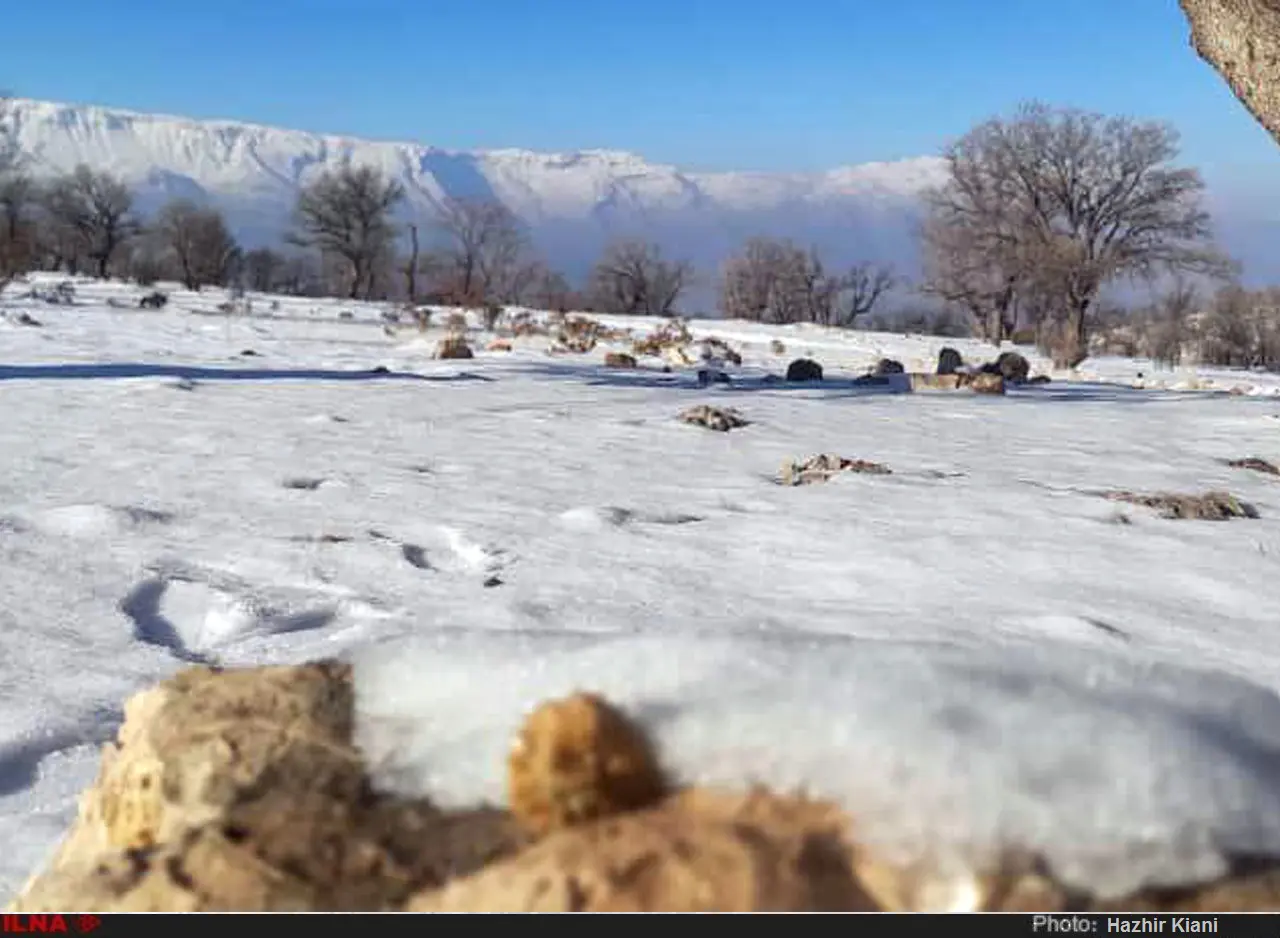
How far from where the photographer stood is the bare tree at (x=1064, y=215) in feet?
85.4

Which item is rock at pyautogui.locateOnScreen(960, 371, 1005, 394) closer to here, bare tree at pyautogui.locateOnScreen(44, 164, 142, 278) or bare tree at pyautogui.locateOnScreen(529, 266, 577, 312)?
bare tree at pyautogui.locateOnScreen(529, 266, 577, 312)

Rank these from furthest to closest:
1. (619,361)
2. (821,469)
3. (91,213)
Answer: (91,213), (619,361), (821,469)

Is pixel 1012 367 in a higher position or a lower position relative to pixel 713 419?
higher

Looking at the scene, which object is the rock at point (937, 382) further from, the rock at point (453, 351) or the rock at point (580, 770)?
the rock at point (580, 770)

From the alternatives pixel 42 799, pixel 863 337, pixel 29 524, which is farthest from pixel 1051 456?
pixel 863 337

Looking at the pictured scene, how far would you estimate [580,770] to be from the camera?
2.45 feet

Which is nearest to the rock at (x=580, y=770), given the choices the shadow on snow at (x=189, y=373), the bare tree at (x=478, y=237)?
the shadow on snow at (x=189, y=373)

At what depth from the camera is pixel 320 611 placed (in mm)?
2291

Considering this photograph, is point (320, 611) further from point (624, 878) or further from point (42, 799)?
point (624, 878)

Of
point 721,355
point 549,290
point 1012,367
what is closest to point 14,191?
point 549,290

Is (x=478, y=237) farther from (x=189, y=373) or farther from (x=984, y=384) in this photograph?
(x=189, y=373)

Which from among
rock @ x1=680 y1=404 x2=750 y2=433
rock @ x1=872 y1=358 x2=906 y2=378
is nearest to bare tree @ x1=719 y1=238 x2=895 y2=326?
rock @ x1=872 y1=358 x2=906 y2=378

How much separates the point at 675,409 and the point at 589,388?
3.78ft
